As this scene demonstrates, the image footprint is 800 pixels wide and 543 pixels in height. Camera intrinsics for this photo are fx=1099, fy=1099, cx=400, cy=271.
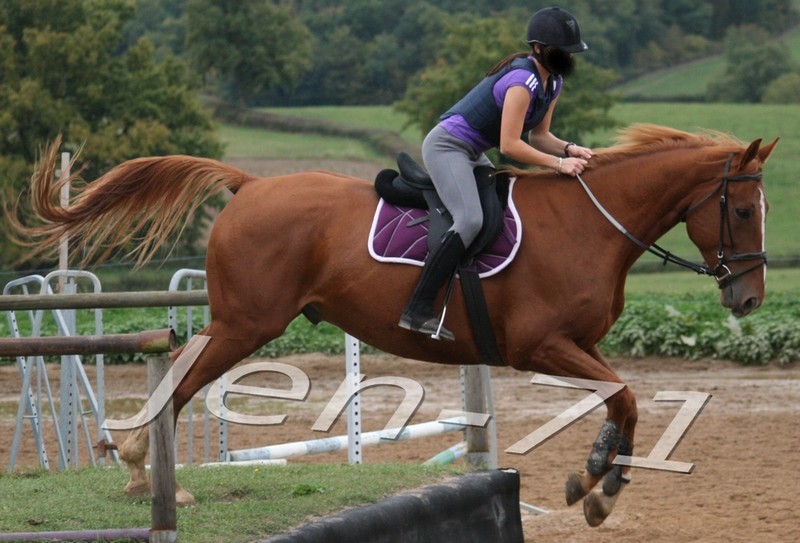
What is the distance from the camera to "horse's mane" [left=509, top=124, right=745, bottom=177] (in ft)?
16.4

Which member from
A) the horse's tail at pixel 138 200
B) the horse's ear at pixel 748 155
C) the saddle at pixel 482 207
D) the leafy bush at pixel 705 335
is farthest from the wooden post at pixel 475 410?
the leafy bush at pixel 705 335

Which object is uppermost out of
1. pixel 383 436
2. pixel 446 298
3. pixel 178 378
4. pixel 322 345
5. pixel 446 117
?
pixel 446 117

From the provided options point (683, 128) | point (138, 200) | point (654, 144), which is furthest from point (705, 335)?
point (683, 128)

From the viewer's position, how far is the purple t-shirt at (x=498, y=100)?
188 inches

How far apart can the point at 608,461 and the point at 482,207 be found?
127 centimetres

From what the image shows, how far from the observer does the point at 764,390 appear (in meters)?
11.6

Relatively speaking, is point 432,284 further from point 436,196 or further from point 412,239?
point 436,196

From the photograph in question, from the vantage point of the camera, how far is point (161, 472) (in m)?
3.88

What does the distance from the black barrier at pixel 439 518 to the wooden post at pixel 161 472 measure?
398 mm

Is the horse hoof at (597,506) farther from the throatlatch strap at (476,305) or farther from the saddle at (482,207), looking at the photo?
the throatlatch strap at (476,305)

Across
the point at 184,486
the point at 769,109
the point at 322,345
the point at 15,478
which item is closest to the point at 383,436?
the point at 184,486

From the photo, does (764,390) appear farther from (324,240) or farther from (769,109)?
(769,109)

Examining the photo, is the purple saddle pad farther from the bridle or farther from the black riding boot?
the bridle

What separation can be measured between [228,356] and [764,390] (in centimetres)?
819
